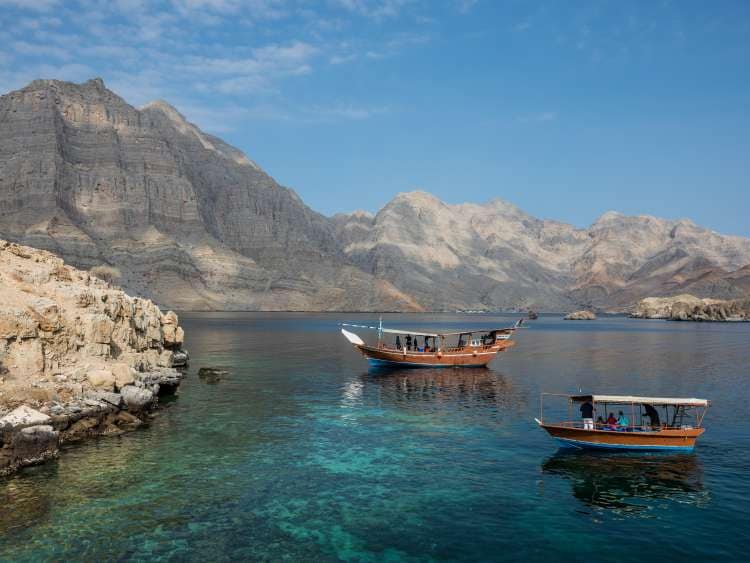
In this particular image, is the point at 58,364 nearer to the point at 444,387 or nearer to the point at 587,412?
the point at 587,412

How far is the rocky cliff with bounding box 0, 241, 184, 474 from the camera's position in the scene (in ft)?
108

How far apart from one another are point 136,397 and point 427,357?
42.8 meters

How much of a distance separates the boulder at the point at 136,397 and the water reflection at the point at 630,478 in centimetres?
2934

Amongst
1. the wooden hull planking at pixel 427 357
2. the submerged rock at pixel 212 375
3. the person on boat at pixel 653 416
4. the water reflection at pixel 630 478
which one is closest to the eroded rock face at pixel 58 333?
the submerged rock at pixel 212 375

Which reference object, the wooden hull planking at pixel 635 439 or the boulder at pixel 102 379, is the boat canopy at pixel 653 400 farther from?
the boulder at pixel 102 379

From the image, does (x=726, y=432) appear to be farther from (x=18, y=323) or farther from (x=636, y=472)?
(x=18, y=323)

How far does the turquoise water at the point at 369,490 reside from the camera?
23.4 m

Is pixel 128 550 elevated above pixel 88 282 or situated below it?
below

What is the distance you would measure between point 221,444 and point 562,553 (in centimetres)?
2289

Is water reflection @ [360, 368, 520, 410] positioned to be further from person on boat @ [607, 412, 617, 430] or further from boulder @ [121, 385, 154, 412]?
boulder @ [121, 385, 154, 412]

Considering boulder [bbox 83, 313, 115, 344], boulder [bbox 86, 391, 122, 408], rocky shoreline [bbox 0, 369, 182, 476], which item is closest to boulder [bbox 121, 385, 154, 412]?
rocky shoreline [bbox 0, 369, 182, 476]

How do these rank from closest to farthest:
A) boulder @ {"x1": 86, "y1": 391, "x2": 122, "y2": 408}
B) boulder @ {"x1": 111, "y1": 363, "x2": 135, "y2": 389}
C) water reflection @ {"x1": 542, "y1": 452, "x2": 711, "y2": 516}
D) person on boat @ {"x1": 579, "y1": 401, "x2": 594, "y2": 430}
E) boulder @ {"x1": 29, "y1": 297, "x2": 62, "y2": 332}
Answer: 1. water reflection @ {"x1": 542, "y1": 452, "x2": 711, "y2": 516}
2. person on boat @ {"x1": 579, "y1": 401, "x2": 594, "y2": 430}
3. boulder @ {"x1": 29, "y1": 297, "x2": 62, "y2": 332}
4. boulder @ {"x1": 86, "y1": 391, "x2": 122, "y2": 408}
5. boulder @ {"x1": 111, "y1": 363, "x2": 135, "y2": 389}

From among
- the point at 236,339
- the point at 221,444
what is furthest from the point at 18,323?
the point at 236,339

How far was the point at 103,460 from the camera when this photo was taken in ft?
108
